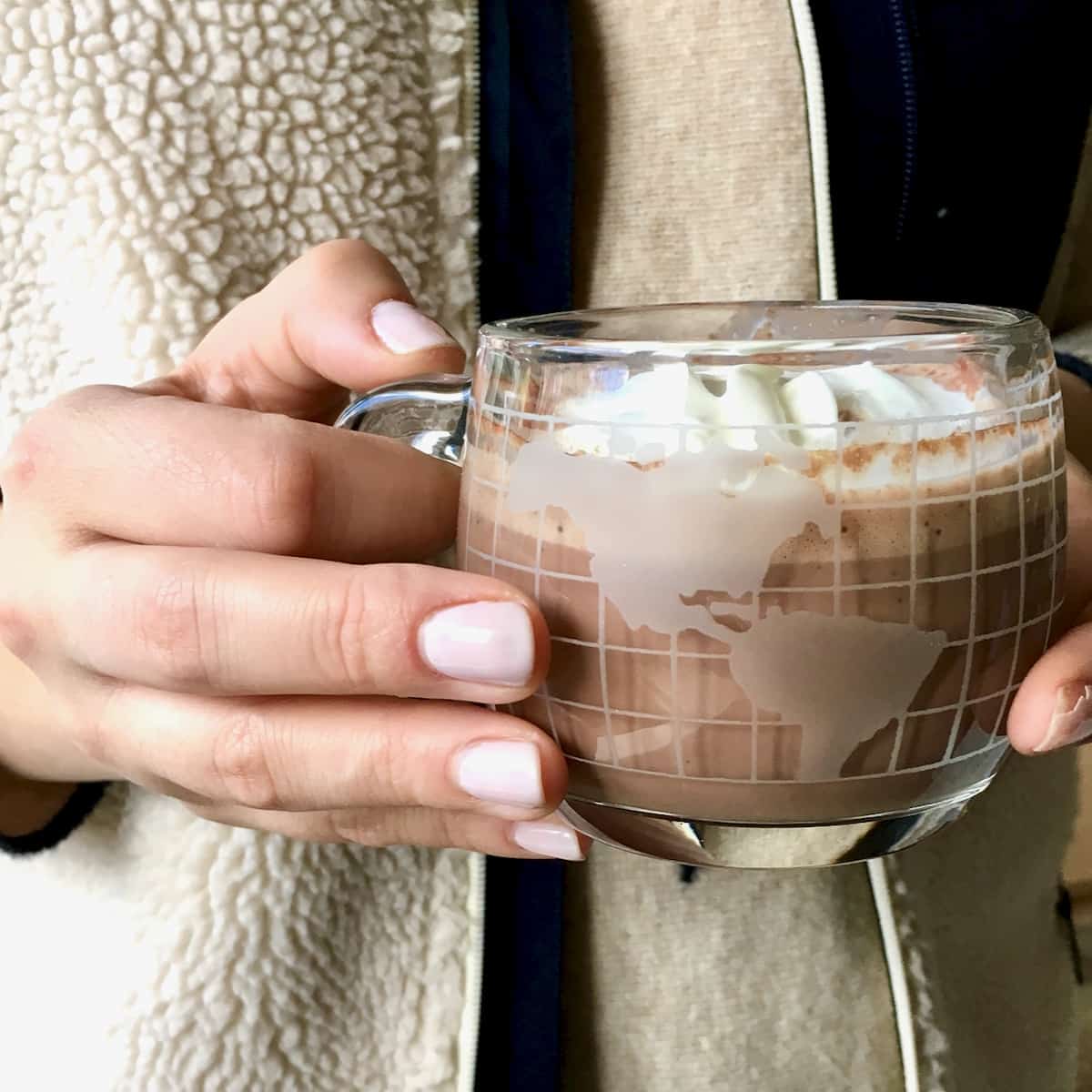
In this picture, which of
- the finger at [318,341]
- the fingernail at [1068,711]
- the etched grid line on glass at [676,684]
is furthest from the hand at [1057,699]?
the finger at [318,341]

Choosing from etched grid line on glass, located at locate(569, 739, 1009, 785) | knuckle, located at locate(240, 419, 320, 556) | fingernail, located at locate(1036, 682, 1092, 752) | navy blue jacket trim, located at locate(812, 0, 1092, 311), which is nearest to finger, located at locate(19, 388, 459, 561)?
knuckle, located at locate(240, 419, 320, 556)

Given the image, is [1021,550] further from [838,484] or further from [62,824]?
[62,824]

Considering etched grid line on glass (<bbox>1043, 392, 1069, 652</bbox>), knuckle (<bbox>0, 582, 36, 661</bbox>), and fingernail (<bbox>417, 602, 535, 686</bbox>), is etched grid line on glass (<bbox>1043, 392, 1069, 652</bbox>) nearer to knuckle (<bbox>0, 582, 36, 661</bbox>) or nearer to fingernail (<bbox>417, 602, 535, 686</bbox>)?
fingernail (<bbox>417, 602, 535, 686</bbox>)

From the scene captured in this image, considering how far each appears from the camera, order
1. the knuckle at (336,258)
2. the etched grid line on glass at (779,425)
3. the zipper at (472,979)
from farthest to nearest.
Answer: the zipper at (472,979) < the knuckle at (336,258) < the etched grid line on glass at (779,425)

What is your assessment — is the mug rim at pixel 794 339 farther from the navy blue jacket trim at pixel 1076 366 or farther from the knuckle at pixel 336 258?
the navy blue jacket trim at pixel 1076 366

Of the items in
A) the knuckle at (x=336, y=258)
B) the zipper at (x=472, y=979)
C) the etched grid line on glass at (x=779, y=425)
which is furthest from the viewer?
the zipper at (x=472, y=979)

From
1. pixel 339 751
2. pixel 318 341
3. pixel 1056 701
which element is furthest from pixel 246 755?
pixel 1056 701

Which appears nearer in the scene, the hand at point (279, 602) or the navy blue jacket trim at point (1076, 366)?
the hand at point (279, 602)

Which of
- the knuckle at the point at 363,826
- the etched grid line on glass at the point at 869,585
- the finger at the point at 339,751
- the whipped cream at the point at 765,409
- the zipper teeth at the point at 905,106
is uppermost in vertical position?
the zipper teeth at the point at 905,106

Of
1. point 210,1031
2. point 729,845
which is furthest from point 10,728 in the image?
point 729,845
